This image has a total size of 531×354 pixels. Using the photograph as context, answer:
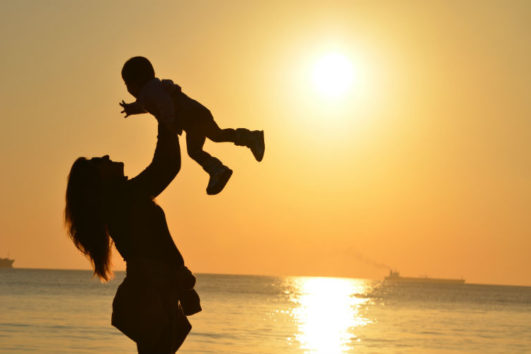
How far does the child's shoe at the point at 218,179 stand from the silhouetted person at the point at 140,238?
1.33 ft

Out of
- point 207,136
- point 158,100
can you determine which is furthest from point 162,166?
point 207,136

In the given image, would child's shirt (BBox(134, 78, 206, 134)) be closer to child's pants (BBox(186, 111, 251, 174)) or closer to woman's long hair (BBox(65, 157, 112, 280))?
child's pants (BBox(186, 111, 251, 174))

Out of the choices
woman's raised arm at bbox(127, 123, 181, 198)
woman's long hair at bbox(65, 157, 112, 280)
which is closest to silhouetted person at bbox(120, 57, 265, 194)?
woman's raised arm at bbox(127, 123, 181, 198)

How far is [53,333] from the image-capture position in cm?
3581

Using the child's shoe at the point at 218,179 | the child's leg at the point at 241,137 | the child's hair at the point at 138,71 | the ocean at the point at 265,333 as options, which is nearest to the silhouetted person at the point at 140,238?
the child's hair at the point at 138,71

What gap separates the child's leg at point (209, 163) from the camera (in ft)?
15.2

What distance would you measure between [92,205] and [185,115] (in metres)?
0.62

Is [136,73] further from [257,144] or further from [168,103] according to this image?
[257,144]

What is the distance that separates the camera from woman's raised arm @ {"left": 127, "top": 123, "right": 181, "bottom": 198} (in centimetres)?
402

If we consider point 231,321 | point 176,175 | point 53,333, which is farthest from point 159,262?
point 231,321

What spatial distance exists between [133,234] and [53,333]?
32.9 meters

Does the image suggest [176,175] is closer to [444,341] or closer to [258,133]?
[258,133]

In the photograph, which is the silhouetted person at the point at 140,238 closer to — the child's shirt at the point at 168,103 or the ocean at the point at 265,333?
the child's shirt at the point at 168,103

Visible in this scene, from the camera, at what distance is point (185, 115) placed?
4.52m
